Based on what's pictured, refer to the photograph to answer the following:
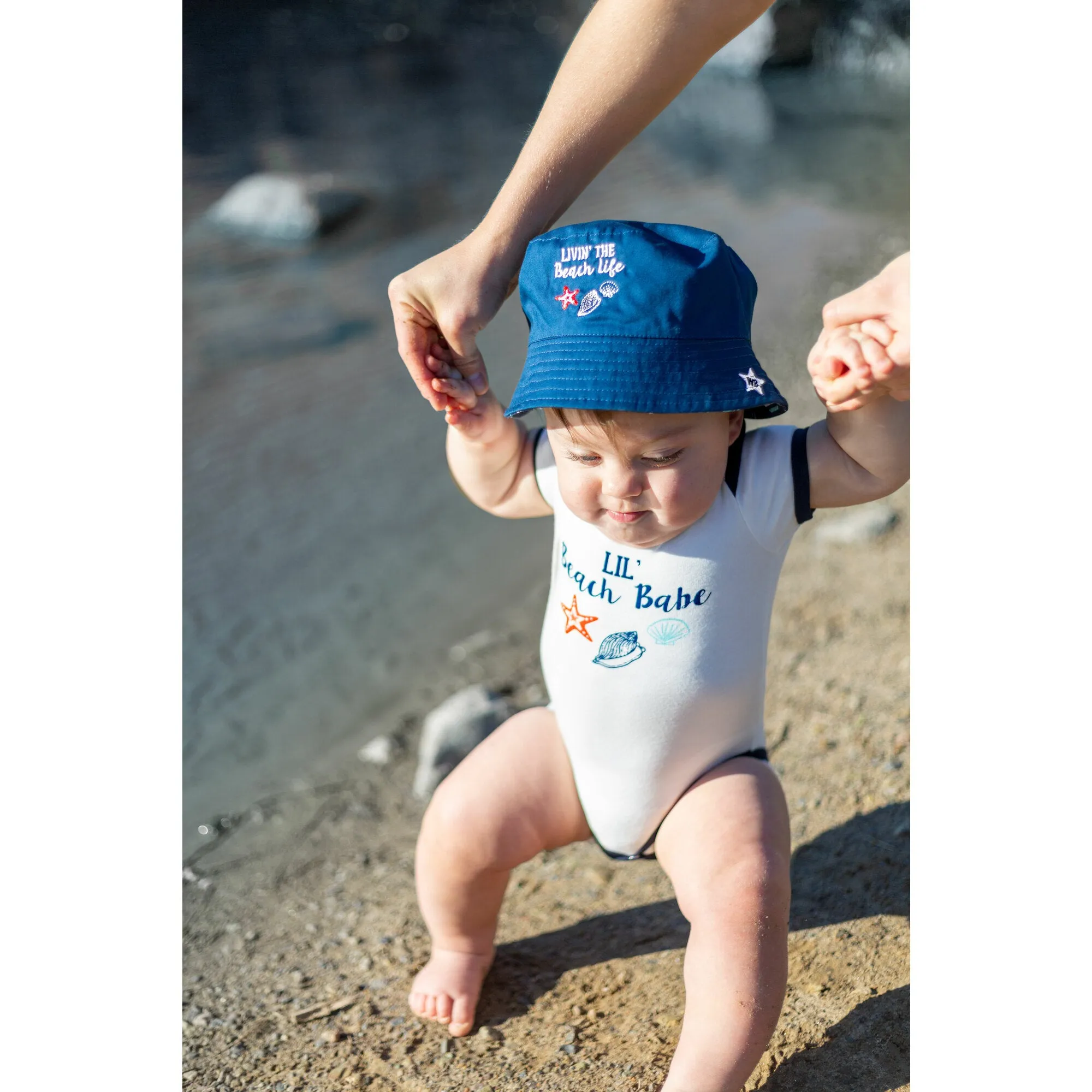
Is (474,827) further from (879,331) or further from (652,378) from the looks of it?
(879,331)

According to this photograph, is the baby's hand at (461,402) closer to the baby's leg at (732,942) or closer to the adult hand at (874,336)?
the adult hand at (874,336)

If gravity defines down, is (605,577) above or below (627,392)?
below

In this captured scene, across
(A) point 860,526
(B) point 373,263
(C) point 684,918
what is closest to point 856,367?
(C) point 684,918

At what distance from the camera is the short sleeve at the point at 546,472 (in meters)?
1.91

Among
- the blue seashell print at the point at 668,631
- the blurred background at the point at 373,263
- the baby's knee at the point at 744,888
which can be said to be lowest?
the blurred background at the point at 373,263

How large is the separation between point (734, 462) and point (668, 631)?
0.28 m

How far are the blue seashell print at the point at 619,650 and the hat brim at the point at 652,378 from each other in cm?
39

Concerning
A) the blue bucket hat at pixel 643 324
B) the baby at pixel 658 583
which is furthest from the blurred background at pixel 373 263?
the baby at pixel 658 583

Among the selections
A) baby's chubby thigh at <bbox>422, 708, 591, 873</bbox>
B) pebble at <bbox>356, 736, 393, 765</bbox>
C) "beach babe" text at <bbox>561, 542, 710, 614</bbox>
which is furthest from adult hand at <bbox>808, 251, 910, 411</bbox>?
pebble at <bbox>356, 736, 393, 765</bbox>
